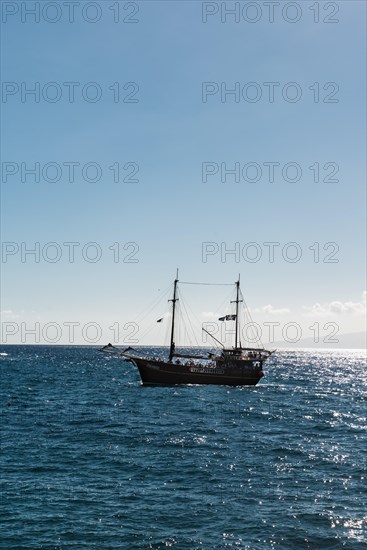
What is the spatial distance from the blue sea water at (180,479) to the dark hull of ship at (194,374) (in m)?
27.2

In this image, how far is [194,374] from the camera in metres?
83.8

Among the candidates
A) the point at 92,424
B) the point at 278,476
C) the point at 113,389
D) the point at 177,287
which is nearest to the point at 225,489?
the point at 278,476

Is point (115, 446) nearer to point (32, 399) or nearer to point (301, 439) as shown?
point (301, 439)

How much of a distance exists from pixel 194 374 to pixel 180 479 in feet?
185

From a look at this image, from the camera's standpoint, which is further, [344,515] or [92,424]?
[92,424]

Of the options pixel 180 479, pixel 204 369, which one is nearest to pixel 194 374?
pixel 204 369

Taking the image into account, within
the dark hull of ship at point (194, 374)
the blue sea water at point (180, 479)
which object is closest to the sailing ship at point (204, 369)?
the dark hull of ship at point (194, 374)

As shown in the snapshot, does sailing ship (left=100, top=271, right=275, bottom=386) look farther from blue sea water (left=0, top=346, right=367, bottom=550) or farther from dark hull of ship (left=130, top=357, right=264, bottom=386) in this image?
blue sea water (left=0, top=346, right=367, bottom=550)

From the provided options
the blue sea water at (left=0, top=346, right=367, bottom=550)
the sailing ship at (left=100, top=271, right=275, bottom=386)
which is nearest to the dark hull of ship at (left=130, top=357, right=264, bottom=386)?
the sailing ship at (left=100, top=271, right=275, bottom=386)

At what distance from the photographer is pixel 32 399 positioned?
6197 centimetres

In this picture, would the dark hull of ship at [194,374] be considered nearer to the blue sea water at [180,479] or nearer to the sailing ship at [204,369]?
the sailing ship at [204,369]

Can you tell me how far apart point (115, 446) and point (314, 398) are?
1644 inches

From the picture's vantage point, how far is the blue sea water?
20.4m

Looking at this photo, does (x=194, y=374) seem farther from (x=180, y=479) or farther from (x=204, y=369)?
(x=180, y=479)
